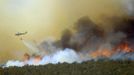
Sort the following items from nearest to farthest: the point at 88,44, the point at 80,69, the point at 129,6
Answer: the point at 80,69, the point at 129,6, the point at 88,44

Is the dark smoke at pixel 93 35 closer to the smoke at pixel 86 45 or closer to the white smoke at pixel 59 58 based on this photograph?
the smoke at pixel 86 45

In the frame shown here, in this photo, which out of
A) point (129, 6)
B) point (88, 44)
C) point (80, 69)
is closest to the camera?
point (80, 69)

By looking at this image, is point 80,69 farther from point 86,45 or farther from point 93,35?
point 93,35

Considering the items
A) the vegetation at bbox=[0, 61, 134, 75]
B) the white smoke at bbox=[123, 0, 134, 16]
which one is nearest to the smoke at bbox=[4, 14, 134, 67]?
the white smoke at bbox=[123, 0, 134, 16]

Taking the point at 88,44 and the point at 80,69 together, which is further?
the point at 88,44

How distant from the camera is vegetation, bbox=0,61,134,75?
30.6 feet

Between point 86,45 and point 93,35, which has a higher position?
point 93,35

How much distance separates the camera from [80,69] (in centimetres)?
993

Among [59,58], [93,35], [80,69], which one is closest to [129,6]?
[93,35]

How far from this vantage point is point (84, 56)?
34.6 feet

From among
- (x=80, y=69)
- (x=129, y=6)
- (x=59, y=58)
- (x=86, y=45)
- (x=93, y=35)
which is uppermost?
(x=129, y=6)

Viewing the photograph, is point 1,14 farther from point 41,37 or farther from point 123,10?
point 123,10

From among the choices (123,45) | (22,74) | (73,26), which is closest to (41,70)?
(22,74)

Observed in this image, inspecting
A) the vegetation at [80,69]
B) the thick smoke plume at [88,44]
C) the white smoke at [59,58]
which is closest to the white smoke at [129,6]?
the thick smoke plume at [88,44]
